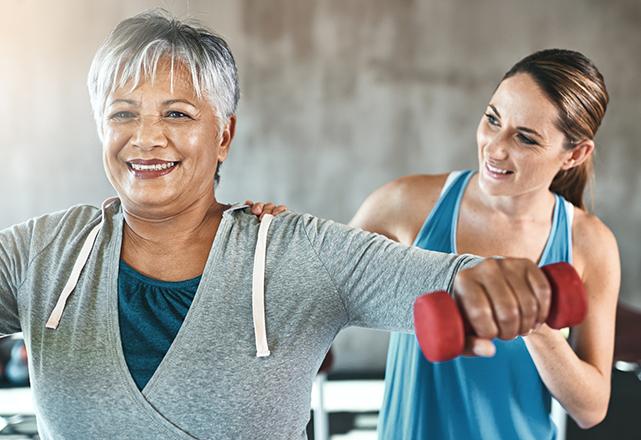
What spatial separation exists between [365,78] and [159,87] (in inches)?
128

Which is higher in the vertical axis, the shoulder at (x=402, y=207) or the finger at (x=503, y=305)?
the finger at (x=503, y=305)

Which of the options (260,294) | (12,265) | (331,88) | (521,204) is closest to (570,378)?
(521,204)

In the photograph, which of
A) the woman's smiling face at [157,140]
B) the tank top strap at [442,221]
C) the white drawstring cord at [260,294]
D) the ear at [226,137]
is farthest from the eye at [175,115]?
the tank top strap at [442,221]

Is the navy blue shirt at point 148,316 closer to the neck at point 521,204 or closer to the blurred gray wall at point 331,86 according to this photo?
the neck at point 521,204

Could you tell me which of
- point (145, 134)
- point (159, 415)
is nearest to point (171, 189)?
point (145, 134)

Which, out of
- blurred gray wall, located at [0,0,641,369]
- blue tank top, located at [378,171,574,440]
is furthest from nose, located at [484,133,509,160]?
blurred gray wall, located at [0,0,641,369]

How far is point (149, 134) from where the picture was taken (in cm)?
115

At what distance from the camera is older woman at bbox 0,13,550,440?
43.7 inches

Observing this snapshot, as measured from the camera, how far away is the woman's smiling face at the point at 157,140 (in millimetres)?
1154

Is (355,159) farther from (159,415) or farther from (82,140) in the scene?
(159,415)

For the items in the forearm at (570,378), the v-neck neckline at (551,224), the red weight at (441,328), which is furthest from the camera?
the v-neck neckline at (551,224)

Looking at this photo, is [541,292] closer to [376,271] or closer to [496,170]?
[376,271]

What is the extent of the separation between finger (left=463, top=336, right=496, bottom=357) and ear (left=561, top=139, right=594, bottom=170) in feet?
3.58

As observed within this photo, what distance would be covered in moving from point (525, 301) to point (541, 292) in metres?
0.02
